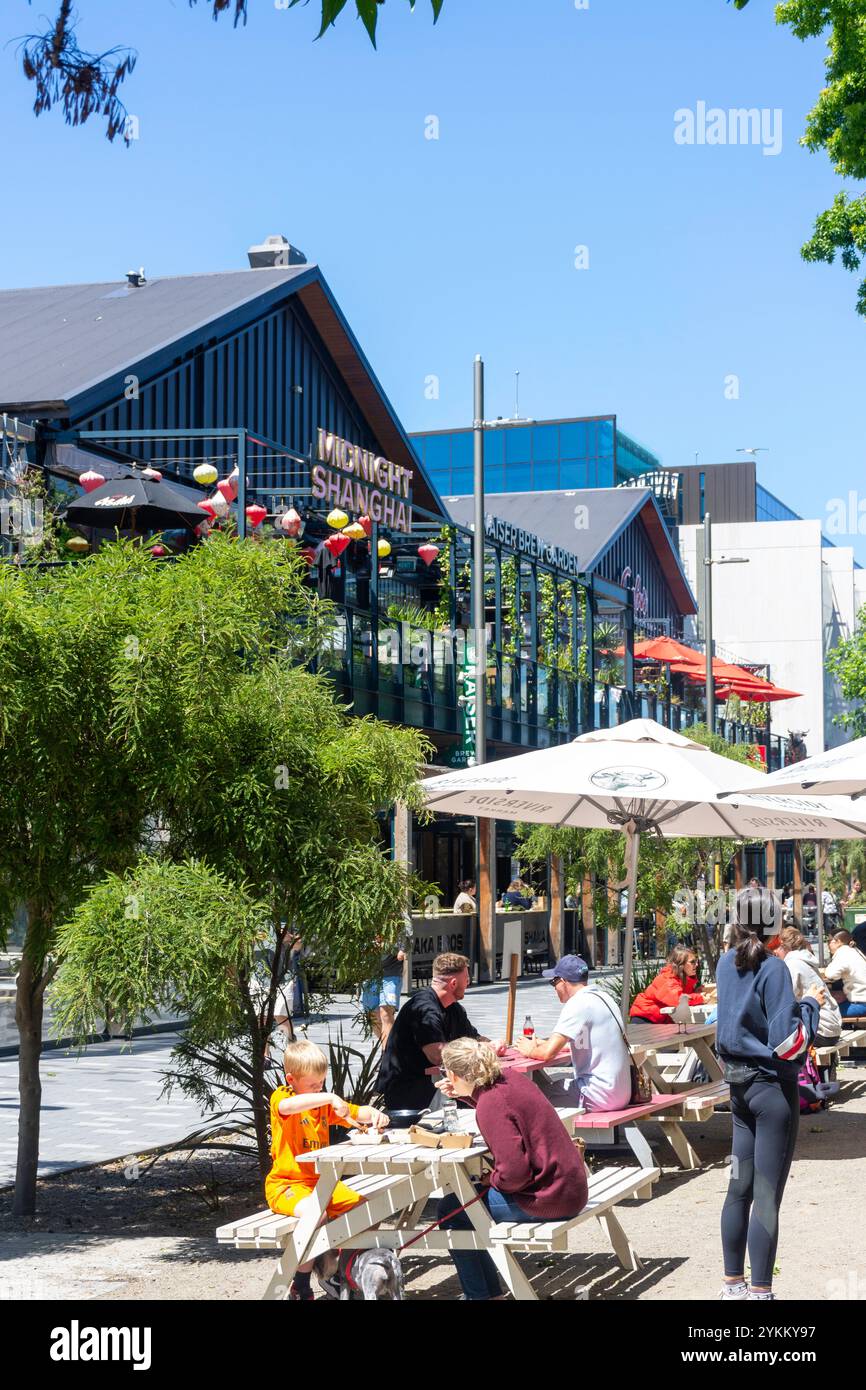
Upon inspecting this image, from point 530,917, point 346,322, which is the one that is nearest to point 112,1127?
point 530,917

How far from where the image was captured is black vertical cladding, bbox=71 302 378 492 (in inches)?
1072

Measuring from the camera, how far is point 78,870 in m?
8.79

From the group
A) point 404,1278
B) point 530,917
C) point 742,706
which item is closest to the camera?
point 404,1278

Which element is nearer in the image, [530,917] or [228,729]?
[228,729]

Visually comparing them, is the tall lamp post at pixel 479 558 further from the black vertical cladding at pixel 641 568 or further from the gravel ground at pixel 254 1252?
the black vertical cladding at pixel 641 568

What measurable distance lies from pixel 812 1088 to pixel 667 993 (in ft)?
4.61

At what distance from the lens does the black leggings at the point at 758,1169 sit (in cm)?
662

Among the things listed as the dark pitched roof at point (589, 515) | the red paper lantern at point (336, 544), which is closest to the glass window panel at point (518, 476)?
the dark pitched roof at point (589, 515)

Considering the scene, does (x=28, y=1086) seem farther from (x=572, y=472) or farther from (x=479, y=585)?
(x=572, y=472)

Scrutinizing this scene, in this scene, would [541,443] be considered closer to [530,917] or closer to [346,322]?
[346,322]

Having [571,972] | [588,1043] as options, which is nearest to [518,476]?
[588,1043]

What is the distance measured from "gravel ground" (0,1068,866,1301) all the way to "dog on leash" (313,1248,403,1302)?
0.59m

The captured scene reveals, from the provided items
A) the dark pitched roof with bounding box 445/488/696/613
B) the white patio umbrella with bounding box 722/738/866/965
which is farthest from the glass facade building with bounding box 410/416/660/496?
the white patio umbrella with bounding box 722/738/866/965

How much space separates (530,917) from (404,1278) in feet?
71.3
